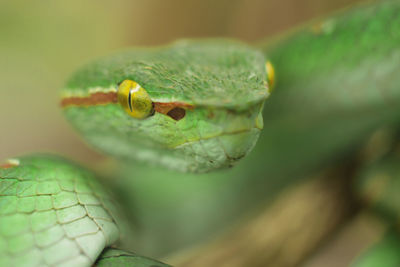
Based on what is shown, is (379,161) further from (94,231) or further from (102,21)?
(102,21)

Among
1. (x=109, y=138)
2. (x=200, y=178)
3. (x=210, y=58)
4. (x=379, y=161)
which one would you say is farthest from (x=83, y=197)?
(x=379, y=161)

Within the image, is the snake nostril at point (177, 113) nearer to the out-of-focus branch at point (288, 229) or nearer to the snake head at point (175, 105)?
the snake head at point (175, 105)

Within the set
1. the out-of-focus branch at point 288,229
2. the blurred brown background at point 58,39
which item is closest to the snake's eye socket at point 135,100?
the out-of-focus branch at point 288,229

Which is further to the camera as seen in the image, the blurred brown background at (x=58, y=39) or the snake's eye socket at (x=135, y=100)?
the blurred brown background at (x=58, y=39)

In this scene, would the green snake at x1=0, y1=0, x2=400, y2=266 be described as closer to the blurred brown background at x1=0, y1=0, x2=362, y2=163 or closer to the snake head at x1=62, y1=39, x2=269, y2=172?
the snake head at x1=62, y1=39, x2=269, y2=172

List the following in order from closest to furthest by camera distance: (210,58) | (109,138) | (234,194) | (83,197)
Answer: (83,197), (210,58), (109,138), (234,194)

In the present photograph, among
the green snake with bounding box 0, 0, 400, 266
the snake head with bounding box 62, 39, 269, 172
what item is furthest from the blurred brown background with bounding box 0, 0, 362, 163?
the snake head with bounding box 62, 39, 269, 172

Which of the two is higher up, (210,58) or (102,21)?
(102,21)

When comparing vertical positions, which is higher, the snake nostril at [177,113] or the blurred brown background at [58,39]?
the blurred brown background at [58,39]
